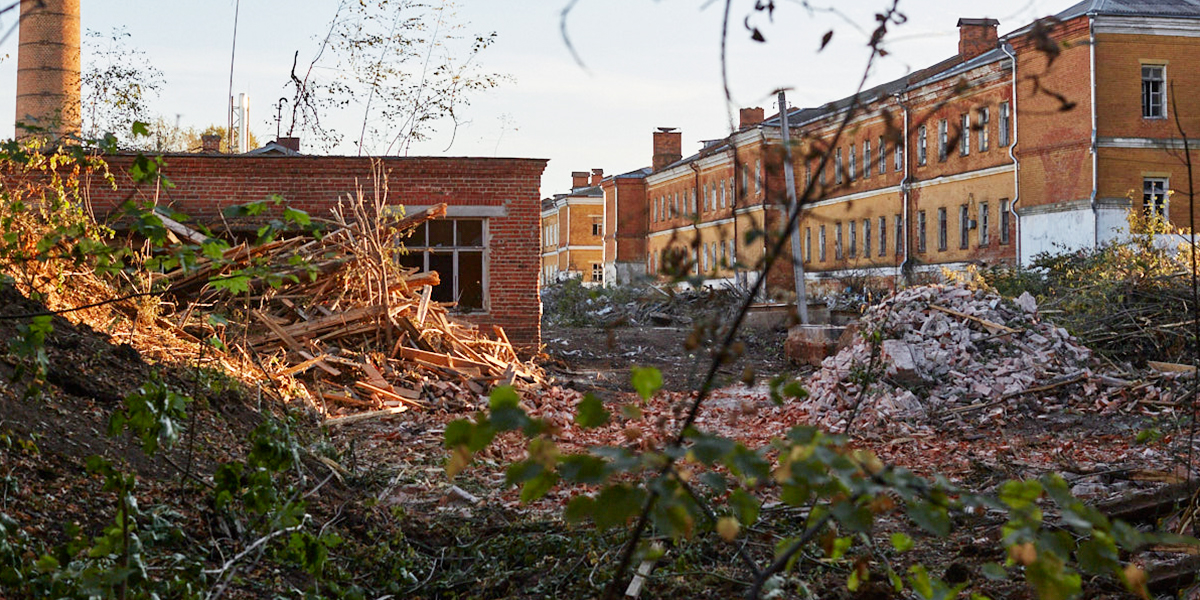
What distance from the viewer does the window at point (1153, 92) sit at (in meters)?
33.5

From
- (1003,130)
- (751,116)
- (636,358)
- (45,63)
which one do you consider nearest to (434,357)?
(636,358)

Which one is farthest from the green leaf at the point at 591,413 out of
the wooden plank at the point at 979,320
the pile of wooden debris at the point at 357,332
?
the wooden plank at the point at 979,320

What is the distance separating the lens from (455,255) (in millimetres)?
19812

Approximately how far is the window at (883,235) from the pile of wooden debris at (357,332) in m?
30.2

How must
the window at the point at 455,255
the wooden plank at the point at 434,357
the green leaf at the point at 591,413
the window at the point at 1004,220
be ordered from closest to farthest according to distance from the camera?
the green leaf at the point at 591,413 → the wooden plank at the point at 434,357 → the window at the point at 455,255 → the window at the point at 1004,220

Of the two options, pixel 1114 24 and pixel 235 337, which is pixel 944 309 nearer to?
pixel 235 337

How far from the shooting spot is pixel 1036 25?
189 centimetres

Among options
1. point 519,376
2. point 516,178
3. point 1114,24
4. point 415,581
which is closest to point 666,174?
point 1114,24

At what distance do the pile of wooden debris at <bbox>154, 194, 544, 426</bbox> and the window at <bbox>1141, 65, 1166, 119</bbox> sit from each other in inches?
1003

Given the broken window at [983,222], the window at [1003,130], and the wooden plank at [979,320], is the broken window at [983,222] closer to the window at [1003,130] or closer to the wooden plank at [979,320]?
the window at [1003,130]

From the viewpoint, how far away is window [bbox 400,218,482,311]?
64.7ft

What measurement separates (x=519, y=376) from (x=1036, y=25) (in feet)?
46.3

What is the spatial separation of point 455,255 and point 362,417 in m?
7.88

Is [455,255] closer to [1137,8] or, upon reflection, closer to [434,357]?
[434,357]
